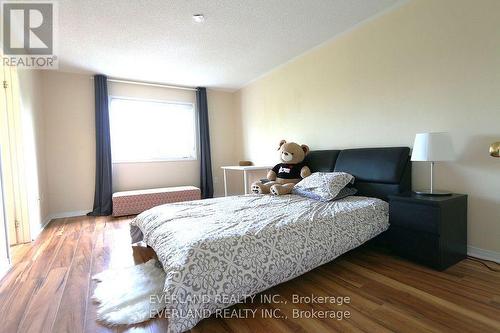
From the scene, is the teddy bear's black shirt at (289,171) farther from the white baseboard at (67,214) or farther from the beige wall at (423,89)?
the white baseboard at (67,214)

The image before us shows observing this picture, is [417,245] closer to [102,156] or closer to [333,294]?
[333,294]

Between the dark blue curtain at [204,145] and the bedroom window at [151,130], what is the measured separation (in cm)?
19

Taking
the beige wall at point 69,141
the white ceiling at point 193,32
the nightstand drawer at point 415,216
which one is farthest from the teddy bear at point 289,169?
the beige wall at point 69,141

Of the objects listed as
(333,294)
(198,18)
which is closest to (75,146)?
(198,18)

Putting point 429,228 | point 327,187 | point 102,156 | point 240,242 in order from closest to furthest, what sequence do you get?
point 240,242 → point 429,228 → point 327,187 → point 102,156

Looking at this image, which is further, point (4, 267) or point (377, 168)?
point (377, 168)

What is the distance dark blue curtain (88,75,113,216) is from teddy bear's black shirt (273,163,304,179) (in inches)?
116

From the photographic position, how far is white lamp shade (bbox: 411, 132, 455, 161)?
1967mm

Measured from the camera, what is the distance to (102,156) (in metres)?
4.20

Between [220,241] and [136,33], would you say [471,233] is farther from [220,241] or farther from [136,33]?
[136,33]

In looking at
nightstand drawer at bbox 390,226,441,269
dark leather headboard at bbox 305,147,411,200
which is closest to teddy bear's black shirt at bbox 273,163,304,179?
dark leather headboard at bbox 305,147,411,200

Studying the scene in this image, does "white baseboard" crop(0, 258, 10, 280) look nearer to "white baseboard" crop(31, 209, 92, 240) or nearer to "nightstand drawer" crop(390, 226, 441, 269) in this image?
"white baseboard" crop(31, 209, 92, 240)

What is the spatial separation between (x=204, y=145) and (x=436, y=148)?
12.9 ft

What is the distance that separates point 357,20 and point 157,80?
134 inches
